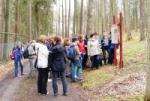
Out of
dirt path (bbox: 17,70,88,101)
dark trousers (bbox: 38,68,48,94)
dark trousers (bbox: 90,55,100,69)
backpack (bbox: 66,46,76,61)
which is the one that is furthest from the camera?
dark trousers (bbox: 90,55,100,69)

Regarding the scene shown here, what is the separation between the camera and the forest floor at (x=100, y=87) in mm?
13844

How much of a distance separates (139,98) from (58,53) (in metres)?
Result: 3.53

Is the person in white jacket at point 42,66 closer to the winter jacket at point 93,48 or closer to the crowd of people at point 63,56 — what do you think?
the crowd of people at point 63,56

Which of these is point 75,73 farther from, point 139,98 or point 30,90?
point 139,98

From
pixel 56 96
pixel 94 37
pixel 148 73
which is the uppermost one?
pixel 94 37

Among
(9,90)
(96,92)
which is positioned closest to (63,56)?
(96,92)

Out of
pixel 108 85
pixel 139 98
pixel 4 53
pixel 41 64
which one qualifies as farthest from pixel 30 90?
pixel 4 53

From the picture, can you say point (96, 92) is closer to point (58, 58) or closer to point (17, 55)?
point (58, 58)

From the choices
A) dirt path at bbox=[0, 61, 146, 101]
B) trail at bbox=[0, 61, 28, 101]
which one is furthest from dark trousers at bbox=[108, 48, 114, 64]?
trail at bbox=[0, 61, 28, 101]

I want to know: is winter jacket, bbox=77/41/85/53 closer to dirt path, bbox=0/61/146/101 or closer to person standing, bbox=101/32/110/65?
person standing, bbox=101/32/110/65

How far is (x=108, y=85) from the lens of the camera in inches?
610

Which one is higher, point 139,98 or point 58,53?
point 58,53

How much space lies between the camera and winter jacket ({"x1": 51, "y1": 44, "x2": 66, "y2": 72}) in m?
14.6

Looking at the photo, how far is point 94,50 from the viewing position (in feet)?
67.3
